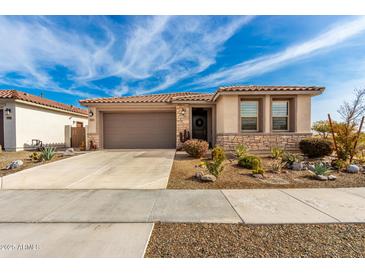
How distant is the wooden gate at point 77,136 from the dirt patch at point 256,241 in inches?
491

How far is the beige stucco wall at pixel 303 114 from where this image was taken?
351 inches

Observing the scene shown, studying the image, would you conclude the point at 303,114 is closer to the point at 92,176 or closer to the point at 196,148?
the point at 196,148

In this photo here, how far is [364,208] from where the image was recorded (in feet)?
10.8

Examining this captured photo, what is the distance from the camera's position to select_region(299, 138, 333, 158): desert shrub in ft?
24.3

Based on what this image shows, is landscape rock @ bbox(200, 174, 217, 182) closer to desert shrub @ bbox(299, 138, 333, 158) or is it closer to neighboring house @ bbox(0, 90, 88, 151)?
desert shrub @ bbox(299, 138, 333, 158)

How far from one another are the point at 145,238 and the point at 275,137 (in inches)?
343

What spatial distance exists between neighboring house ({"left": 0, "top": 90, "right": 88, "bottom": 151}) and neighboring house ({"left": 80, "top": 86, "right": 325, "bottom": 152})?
3.92 metres

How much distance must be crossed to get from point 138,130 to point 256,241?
36.0 feet

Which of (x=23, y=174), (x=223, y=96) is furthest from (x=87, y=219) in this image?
(x=223, y=96)

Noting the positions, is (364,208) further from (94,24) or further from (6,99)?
(6,99)

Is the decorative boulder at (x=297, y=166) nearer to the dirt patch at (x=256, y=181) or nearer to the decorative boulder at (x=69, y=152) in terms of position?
the dirt patch at (x=256, y=181)

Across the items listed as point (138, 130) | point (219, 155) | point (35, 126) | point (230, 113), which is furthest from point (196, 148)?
point (35, 126)

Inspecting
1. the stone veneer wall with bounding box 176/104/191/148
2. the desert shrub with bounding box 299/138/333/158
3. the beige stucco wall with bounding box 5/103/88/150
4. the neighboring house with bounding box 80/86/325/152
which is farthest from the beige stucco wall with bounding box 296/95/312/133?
the beige stucco wall with bounding box 5/103/88/150
